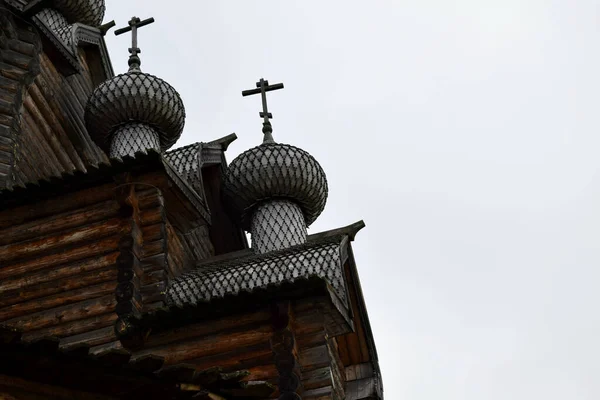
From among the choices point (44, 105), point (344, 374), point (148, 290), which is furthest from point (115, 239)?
point (44, 105)

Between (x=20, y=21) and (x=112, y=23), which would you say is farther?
(x=112, y=23)

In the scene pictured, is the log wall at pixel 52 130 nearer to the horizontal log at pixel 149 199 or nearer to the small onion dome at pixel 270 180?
the horizontal log at pixel 149 199

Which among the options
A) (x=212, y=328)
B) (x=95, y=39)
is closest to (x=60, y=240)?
(x=212, y=328)

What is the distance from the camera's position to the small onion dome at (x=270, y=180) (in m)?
10.8

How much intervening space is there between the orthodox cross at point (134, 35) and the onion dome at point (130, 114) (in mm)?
650

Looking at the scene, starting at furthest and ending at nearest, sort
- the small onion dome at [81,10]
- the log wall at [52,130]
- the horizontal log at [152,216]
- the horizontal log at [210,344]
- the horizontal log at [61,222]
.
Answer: the small onion dome at [81,10] → the log wall at [52,130] → the horizontal log at [61,222] → the horizontal log at [152,216] → the horizontal log at [210,344]

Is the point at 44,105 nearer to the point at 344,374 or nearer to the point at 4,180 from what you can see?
the point at 4,180

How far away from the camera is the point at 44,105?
1119 centimetres

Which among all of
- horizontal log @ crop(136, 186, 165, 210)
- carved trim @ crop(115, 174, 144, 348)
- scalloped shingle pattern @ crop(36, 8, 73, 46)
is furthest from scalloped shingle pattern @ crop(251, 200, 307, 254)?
scalloped shingle pattern @ crop(36, 8, 73, 46)

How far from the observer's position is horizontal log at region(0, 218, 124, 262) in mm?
8625

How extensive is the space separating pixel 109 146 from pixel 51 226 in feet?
8.60

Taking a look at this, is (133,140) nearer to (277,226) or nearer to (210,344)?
(277,226)

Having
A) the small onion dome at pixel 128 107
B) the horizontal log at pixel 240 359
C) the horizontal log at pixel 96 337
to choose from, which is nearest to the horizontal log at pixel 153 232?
the horizontal log at pixel 96 337

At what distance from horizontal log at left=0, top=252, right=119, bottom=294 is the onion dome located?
274 cm
